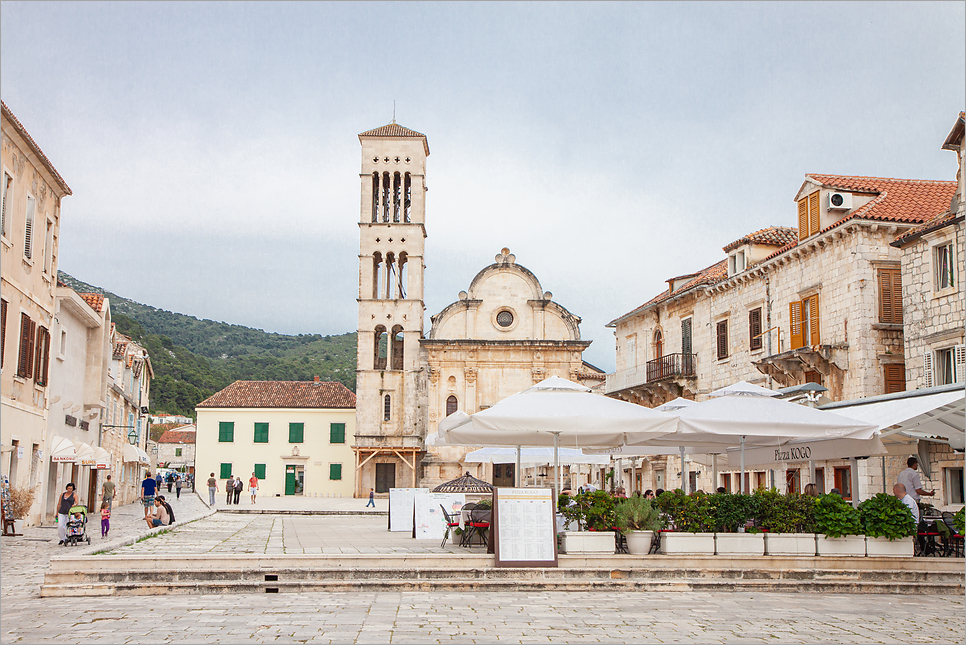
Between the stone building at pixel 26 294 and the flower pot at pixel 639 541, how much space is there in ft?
39.6

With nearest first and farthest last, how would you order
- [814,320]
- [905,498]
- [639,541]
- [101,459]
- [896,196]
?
1. [639,541]
2. [905,498]
3. [896,196]
4. [814,320]
5. [101,459]

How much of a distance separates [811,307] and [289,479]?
3843cm

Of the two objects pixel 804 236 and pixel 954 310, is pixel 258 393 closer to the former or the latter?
pixel 804 236

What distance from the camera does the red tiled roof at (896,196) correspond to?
72.6ft

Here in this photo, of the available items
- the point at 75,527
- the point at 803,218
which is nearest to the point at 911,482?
the point at 803,218

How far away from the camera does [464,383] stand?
51.1 metres

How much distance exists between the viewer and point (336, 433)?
55.4 meters

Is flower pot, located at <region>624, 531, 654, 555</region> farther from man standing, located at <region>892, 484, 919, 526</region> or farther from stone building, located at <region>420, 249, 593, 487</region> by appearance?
stone building, located at <region>420, 249, 593, 487</region>

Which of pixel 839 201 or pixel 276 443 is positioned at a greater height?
pixel 839 201

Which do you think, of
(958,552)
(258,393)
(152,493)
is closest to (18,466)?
(152,493)

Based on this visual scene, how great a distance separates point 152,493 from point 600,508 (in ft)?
46.5

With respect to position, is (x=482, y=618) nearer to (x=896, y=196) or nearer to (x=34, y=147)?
(x=34, y=147)

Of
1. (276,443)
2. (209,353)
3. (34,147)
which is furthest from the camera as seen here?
(209,353)

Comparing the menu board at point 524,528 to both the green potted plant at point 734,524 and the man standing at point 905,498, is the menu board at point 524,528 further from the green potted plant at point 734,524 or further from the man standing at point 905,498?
the man standing at point 905,498
